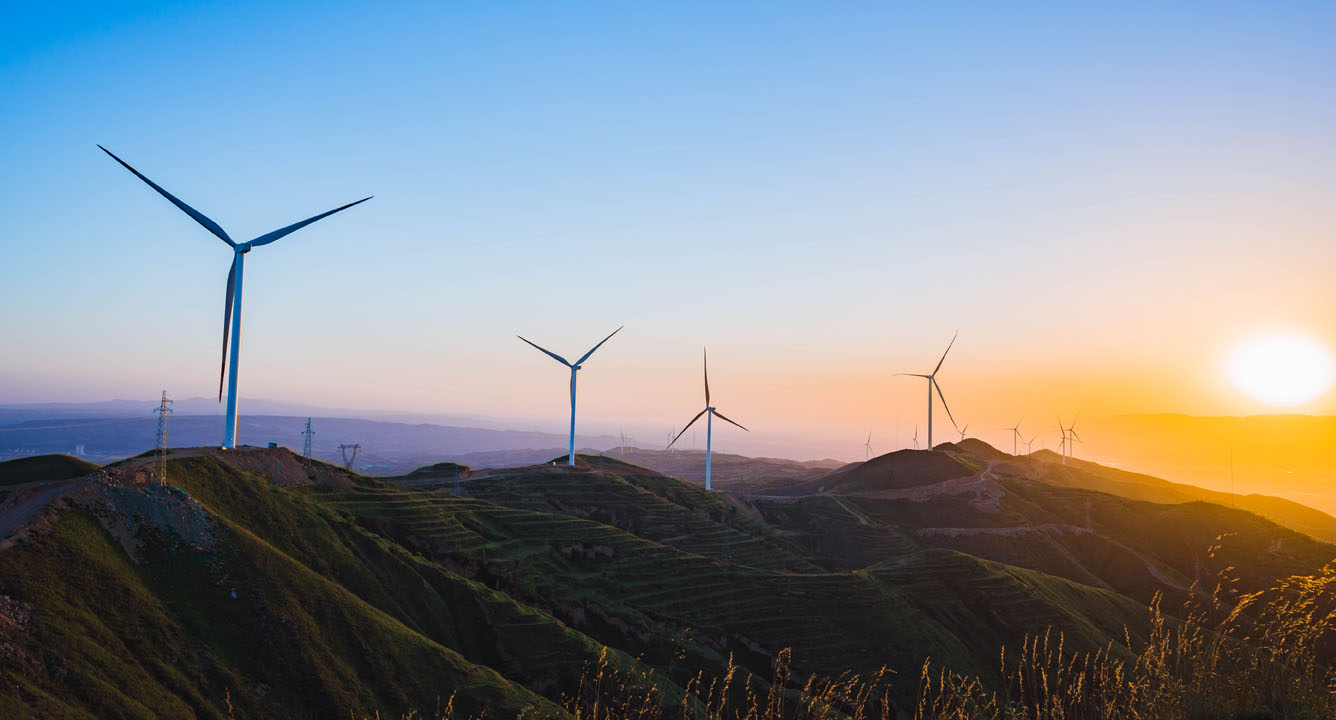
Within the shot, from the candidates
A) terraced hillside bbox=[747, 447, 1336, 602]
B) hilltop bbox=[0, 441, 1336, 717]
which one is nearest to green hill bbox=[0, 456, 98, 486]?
hilltop bbox=[0, 441, 1336, 717]

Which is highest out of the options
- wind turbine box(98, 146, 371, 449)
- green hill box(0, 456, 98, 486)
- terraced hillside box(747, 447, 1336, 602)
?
wind turbine box(98, 146, 371, 449)

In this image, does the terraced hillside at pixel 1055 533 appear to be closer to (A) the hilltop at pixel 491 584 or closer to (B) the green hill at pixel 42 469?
(A) the hilltop at pixel 491 584

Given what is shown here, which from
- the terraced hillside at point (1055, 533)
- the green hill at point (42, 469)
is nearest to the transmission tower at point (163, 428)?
the green hill at point (42, 469)

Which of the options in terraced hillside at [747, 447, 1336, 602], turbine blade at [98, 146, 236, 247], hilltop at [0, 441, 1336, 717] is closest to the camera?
hilltop at [0, 441, 1336, 717]

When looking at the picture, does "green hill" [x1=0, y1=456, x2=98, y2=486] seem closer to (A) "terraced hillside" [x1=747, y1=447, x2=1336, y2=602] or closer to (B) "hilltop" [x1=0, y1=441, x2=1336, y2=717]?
(B) "hilltop" [x1=0, y1=441, x2=1336, y2=717]

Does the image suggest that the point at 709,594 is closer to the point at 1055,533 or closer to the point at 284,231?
the point at 284,231

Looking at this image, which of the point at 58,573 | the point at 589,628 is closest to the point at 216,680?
the point at 58,573

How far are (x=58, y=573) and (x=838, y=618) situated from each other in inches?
2648

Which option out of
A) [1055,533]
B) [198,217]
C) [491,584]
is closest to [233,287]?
[198,217]

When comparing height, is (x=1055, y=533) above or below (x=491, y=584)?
below

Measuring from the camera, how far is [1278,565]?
417 ft

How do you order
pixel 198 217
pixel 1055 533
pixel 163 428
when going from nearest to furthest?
1. pixel 163 428
2. pixel 198 217
3. pixel 1055 533

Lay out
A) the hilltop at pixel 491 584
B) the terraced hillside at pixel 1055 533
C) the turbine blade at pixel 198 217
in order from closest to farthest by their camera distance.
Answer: the hilltop at pixel 491 584 < the turbine blade at pixel 198 217 < the terraced hillside at pixel 1055 533

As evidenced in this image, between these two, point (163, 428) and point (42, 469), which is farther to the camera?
point (42, 469)
